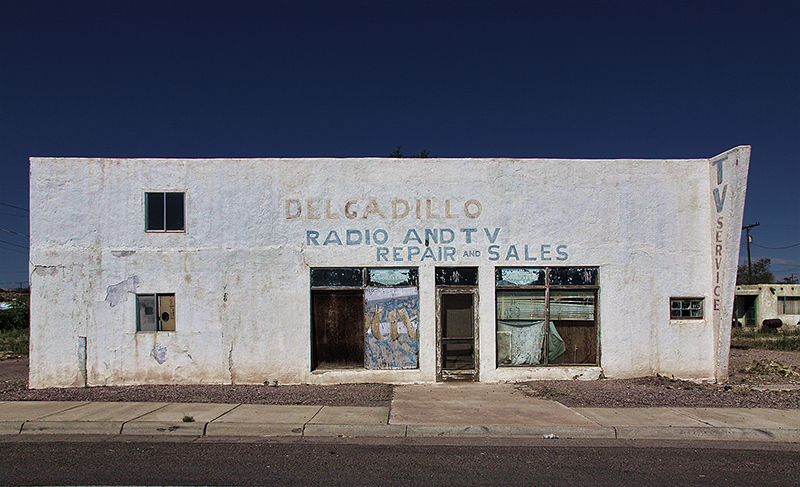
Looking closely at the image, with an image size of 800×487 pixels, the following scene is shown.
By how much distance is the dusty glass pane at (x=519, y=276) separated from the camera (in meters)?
11.5

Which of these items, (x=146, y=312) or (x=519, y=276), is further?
(x=519, y=276)

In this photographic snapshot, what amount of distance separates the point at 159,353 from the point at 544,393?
7760mm

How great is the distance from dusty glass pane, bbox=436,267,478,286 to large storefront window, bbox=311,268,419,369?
546mm

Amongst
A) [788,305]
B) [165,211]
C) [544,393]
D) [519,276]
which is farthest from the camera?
[788,305]

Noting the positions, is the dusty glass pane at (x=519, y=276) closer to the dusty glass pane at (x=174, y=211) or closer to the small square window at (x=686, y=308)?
the small square window at (x=686, y=308)

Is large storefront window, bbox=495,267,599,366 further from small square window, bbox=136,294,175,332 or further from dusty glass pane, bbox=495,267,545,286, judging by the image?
small square window, bbox=136,294,175,332

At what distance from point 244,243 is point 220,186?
1310mm

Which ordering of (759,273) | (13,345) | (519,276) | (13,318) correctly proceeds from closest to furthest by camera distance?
(519,276) → (13,345) → (13,318) → (759,273)

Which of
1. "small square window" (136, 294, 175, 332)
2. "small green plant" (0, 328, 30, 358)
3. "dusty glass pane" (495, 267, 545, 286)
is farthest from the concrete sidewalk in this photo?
"small green plant" (0, 328, 30, 358)

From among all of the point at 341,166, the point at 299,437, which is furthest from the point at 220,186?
the point at 299,437

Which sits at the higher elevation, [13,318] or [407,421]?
[13,318]

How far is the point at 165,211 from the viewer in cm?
1139

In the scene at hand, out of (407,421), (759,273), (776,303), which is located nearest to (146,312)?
(407,421)

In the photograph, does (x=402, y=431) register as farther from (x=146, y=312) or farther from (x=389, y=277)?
(x=146, y=312)
